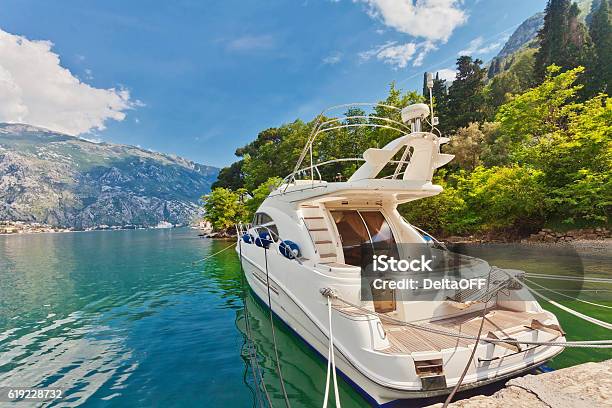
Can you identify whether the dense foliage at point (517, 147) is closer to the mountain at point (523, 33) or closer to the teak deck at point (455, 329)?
the teak deck at point (455, 329)

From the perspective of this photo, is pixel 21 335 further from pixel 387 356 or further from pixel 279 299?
pixel 387 356

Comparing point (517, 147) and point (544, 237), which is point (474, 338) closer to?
point (544, 237)

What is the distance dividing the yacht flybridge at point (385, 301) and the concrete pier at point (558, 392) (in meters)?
0.29

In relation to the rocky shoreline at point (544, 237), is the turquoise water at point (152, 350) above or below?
below

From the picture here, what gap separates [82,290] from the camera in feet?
43.3

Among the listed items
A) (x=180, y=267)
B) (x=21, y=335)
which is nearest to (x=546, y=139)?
(x=180, y=267)

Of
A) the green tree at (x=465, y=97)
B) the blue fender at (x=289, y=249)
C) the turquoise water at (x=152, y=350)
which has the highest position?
the green tree at (x=465, y=97)

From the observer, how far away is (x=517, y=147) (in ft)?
85.1

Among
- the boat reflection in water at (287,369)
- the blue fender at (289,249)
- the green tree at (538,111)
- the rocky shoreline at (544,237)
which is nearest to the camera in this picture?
the boat reflection in water at (287,369)

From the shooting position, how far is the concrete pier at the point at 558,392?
7.10 feet

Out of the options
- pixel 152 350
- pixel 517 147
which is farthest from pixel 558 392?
pixel 517 147

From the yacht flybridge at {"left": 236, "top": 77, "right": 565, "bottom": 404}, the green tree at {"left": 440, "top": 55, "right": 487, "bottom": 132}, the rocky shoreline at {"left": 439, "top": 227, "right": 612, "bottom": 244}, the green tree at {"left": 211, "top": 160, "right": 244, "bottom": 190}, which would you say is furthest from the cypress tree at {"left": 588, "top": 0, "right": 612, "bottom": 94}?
the green tree at {"left": 211, "top": 160, "right": 244, "bottom": 190}

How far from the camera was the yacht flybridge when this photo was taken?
379cm

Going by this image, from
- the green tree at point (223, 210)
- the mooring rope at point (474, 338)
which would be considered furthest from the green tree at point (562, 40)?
the mooring rope at point (474, 338)
